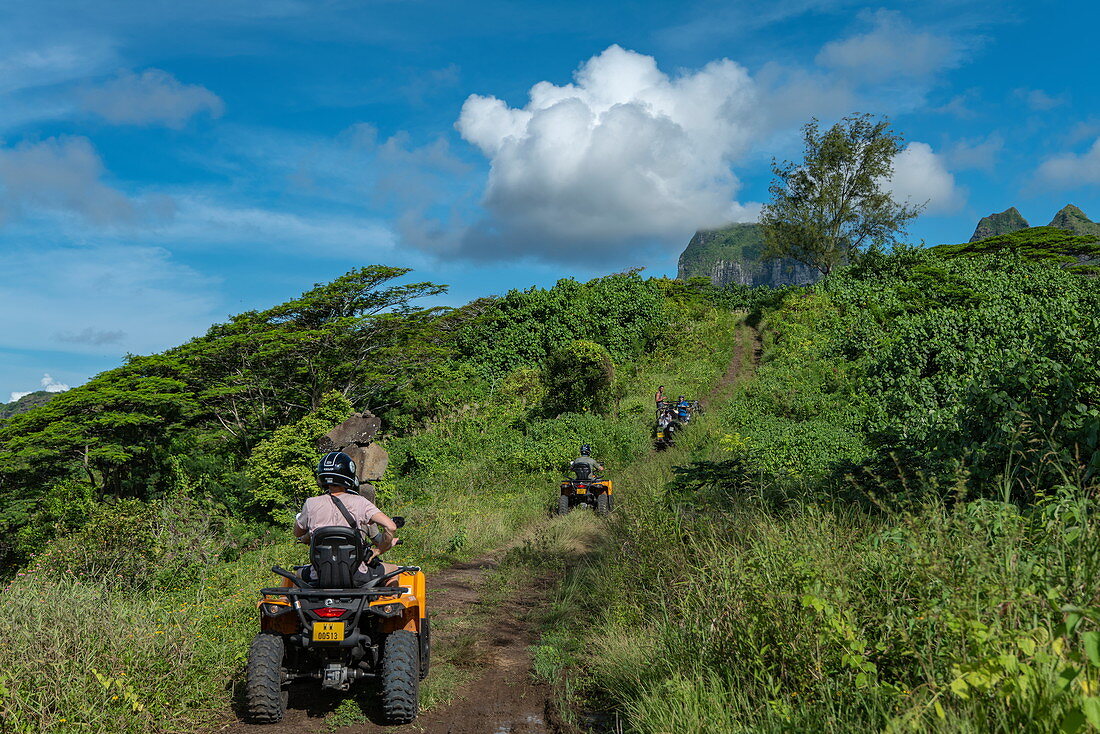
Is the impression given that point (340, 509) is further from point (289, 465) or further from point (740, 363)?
point (740, 363)

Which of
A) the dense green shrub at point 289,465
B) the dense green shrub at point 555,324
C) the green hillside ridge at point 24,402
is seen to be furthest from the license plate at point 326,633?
the green hillside ridge at point 24,402

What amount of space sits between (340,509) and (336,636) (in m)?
0.81

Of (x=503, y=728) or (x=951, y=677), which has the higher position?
(x=951, y=677)

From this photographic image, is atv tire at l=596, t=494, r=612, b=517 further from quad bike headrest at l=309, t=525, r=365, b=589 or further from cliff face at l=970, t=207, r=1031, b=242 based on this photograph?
cliff face at l=970, t=207, r=1031, b=242

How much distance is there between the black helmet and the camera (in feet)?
15.0

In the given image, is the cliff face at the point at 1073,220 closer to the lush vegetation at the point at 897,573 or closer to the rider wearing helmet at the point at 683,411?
the rider wearing helmet at the point at 683,411

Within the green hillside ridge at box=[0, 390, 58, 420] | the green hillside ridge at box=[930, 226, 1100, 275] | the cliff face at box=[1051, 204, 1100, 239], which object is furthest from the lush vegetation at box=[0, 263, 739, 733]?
the cliff face at box=[1051, 204, 1100, 239]

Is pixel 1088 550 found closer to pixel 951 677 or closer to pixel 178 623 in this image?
pixel 951 677

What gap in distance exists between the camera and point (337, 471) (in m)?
4.61

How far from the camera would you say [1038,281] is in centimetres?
1367

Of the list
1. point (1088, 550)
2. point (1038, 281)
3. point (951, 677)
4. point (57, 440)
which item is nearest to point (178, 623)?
point (951, 677)

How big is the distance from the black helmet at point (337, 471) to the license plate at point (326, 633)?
0.93 metres

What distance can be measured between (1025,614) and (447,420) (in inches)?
859

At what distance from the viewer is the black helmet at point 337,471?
4.56 metres
